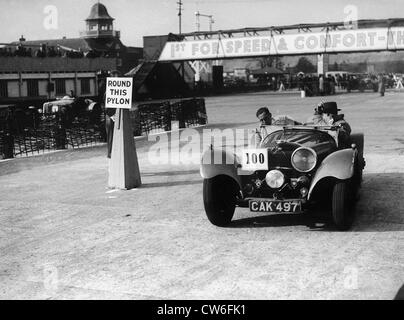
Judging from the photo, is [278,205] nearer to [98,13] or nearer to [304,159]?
[304,159]

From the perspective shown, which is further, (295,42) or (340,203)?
(295,42)

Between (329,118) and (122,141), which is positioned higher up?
(329,118)

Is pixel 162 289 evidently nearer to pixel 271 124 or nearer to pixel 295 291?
pixel 295 291

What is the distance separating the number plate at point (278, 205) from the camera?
679 cm

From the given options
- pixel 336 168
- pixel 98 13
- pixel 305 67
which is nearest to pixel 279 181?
pixel 336 168

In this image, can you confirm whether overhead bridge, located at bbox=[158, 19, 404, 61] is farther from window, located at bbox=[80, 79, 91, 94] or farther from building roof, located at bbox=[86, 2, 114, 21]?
building roof, located at bbox=[86, 2, 114, 21]

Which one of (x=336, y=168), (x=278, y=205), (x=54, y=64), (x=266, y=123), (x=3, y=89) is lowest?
(x=278, y=205)

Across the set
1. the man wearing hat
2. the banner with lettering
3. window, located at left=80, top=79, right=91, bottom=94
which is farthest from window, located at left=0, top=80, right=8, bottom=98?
the man wearing hat

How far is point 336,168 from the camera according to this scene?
6.89m

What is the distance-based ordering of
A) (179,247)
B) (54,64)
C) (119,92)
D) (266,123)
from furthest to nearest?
1. (54,64)
2. (119,92)
3. (266,123)
4. (179,247)

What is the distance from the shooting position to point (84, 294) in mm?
4949

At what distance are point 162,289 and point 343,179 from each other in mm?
2885

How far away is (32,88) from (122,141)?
30356 millimetres
